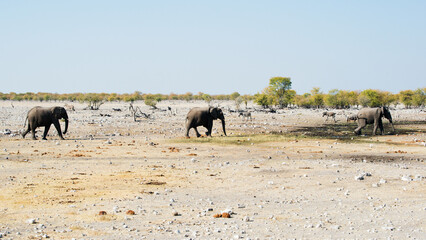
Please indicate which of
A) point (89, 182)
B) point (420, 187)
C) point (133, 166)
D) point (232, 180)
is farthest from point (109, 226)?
point (420, 187)

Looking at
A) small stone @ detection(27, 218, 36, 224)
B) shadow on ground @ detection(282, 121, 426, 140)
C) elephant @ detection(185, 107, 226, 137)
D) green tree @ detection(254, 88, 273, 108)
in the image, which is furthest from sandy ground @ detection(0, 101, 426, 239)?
green tree @ detection(254, 88, 273, 108)

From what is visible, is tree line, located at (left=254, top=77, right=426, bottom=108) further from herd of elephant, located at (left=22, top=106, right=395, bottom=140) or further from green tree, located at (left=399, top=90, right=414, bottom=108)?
herd of elephant, located at (left=22, top=106, right=395, bottom=140)

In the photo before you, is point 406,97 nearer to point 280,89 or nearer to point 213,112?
point 280,89

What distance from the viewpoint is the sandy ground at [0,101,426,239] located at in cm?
973

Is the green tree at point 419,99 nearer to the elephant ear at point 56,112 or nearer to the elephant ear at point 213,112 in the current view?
the elephant ear at point 213,112

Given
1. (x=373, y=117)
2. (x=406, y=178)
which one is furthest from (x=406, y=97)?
(x=406, y=178)

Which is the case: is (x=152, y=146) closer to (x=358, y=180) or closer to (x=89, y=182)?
(x=89, y=182)

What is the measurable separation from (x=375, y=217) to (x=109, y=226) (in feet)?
20.3

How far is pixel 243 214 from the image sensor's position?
10961 mm

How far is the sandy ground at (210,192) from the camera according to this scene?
9.73m

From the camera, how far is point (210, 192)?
1343 cm

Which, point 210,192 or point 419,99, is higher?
point 419,99

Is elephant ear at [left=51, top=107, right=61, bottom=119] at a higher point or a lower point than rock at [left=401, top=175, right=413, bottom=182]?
higher

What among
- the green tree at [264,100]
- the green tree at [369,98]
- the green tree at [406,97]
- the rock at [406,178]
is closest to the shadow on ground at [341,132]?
the rock at [406,178]
